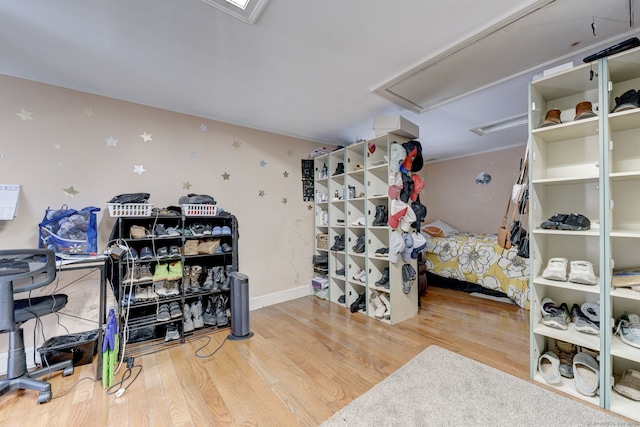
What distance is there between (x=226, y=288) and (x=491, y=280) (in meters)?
3.25

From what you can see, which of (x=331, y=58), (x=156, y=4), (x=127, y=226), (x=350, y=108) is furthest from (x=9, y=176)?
(x=350, y=108)

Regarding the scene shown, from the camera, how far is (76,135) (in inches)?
86.1

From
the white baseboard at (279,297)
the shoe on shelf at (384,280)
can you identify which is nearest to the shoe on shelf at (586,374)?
the shoe on shelf at (384,280)

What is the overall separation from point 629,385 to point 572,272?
68 cm

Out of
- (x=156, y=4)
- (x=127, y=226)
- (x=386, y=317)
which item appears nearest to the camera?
(x=156, y=4)

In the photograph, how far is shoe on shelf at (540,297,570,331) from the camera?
166cm

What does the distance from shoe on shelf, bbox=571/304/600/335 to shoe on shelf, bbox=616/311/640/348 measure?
10 cm

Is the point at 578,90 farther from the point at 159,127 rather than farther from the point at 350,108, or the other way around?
the point at 159,127

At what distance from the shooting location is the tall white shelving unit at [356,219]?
9.16 feet

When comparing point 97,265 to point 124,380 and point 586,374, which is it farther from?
point 586,374

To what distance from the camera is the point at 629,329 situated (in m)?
1.46

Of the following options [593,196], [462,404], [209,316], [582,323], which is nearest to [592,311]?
[582,323]

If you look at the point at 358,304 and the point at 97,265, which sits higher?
the point at 97,265

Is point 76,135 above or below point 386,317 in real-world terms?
above
